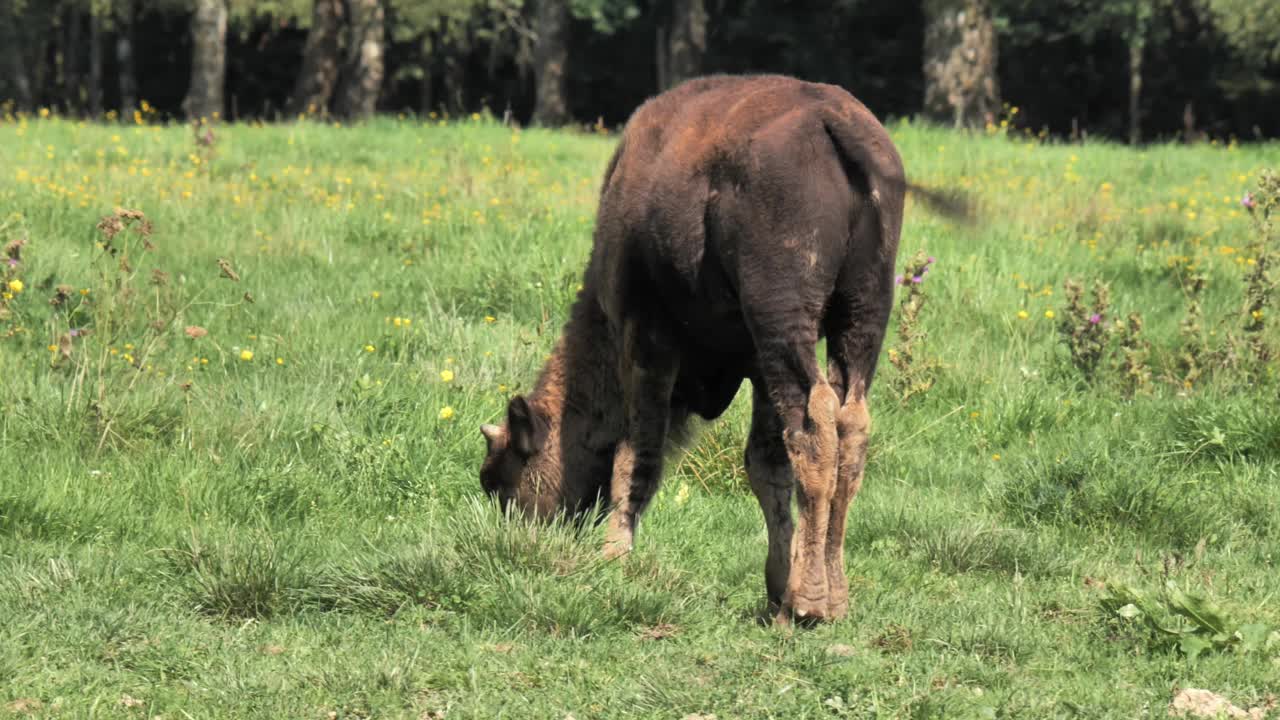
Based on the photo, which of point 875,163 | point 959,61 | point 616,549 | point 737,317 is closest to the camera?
point 875,163

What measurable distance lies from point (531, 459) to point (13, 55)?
3198cm

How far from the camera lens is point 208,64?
19969 mm

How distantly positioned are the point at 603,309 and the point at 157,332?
3809 millimetres

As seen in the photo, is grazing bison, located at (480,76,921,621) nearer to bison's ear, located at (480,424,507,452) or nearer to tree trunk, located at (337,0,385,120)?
bison's ear, located at (480,424,507,452)

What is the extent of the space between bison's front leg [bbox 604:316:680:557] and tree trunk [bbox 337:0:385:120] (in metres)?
16.4

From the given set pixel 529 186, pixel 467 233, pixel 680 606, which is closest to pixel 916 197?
pixel 680 606

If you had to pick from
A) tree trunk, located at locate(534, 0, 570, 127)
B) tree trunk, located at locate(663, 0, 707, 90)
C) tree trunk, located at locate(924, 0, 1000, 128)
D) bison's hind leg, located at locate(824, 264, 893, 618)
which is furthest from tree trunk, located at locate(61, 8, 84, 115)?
bison's hind leg, located at locate(824, 264, 893, 618)

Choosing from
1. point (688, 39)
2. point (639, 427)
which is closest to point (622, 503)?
point (639, 427)

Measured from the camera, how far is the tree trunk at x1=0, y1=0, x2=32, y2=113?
32.5m

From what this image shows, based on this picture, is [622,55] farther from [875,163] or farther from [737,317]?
[875,163]

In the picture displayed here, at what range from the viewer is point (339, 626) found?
4836 millimetres

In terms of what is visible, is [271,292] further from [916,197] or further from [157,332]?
[916,197]

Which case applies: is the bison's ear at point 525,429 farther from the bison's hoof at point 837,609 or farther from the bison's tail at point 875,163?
the bison's tail at point 875,163

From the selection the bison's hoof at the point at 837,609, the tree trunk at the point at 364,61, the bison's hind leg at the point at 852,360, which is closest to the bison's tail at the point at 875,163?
the bison's hind leg at the point at 852,360
